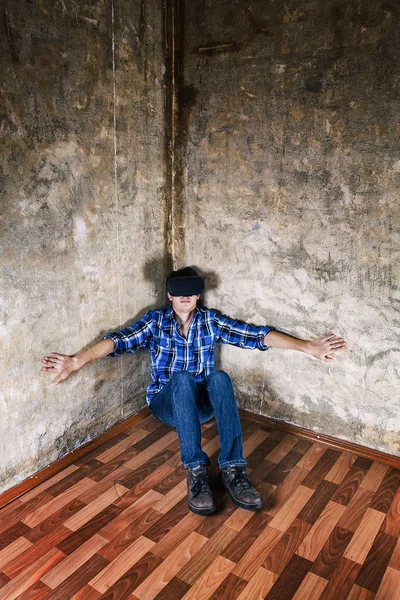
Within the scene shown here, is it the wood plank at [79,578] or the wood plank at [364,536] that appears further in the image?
the wood plank at [364,536]

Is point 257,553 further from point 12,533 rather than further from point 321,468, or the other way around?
point 12,533

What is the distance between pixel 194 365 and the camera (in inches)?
116

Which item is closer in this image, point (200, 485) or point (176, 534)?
point (176, 534)

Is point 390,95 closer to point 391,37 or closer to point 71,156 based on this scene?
point 391,37

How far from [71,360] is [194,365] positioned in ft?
2.45

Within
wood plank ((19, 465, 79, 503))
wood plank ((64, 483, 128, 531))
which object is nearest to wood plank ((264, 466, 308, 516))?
wood plank ((64, 483, 128, 531))

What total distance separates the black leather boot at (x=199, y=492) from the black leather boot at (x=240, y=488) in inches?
4.4

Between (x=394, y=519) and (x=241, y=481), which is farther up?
(x=241, y=481)

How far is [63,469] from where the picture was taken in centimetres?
276

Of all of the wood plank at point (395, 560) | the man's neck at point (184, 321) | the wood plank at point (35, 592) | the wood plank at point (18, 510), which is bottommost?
the wood plank at point (35, 592)

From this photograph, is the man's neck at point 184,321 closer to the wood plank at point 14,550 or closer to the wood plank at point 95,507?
the wood plank at point 95,507

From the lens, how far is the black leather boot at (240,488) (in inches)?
95.3

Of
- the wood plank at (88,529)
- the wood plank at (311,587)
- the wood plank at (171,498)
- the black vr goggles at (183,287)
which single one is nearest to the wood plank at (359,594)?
the wood plank at (311,587)

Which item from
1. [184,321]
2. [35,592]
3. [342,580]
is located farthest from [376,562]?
[184,321]
